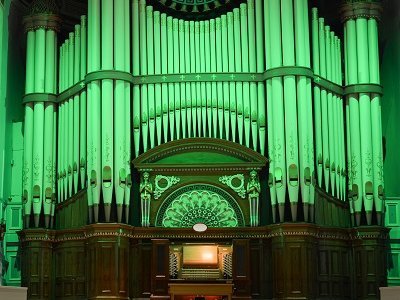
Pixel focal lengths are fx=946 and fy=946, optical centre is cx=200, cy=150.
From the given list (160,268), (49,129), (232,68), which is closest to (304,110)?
(232,68)

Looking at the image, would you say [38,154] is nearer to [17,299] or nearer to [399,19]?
[17,299]

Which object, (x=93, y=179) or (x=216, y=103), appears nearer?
(x=93, y=179)

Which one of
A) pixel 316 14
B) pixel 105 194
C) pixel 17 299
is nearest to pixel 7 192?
pixel 105 194

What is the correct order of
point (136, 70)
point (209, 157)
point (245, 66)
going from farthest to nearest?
point (136, 70) < point (245, 66) < point (209, 157)

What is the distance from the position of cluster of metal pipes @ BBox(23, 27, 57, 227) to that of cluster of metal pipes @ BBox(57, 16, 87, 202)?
27cm

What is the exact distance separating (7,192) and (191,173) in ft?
20.4

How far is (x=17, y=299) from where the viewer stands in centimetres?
2120

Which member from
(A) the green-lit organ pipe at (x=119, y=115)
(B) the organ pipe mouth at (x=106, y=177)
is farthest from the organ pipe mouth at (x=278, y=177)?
(B) the organ pipe mouth at (x=106, y=177)

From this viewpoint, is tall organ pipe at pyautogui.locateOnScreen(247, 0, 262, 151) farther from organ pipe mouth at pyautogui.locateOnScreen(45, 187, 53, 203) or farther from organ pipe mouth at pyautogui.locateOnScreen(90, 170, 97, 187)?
organ pipe mouth at pyautogui.locateOnScreen(45, 187, 53, 203)

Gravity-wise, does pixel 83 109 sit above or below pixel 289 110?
above

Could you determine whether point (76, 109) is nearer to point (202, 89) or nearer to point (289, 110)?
point (202, 89)

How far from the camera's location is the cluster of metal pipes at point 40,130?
2878 cm

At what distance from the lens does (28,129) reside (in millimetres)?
29312

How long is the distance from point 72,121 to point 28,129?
144 centimetres
